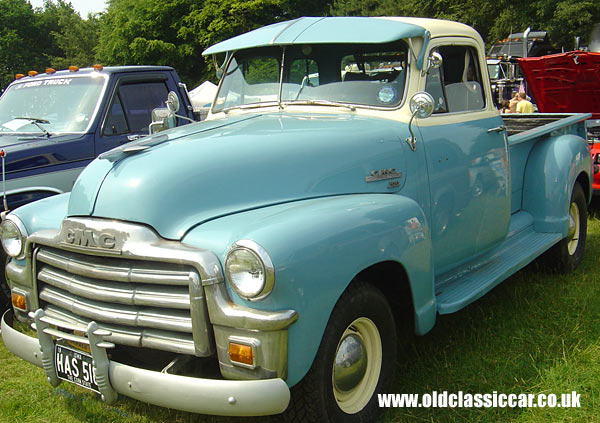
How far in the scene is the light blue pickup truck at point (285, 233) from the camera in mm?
2283

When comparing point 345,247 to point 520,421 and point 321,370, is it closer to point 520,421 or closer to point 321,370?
point 321,370

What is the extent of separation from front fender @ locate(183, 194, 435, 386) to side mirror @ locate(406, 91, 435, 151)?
1.62ft

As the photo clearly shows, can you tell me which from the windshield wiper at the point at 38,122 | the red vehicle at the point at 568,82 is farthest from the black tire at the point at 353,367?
the red vehicle at the point at 568,82

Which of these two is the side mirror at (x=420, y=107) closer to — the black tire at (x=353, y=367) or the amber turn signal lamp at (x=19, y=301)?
the black tire at (x=353, y=367)

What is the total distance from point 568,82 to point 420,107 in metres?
5.58

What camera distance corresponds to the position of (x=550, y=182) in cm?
469

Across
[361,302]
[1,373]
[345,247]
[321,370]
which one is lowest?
[1,373]

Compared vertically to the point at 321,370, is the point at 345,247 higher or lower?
higher

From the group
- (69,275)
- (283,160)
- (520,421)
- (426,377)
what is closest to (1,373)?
(69,275)

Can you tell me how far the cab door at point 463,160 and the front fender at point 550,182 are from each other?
0.74 meters

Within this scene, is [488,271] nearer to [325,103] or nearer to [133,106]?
[325,103]

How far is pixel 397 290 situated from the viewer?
9.90ft

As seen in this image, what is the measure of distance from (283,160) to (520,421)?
1715 millimetres

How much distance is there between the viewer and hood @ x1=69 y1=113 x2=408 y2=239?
259 cm
